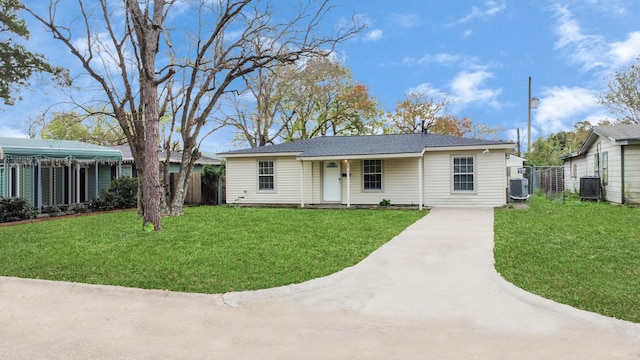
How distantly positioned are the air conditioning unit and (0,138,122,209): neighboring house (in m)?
20.2

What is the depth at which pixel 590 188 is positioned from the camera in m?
17.5

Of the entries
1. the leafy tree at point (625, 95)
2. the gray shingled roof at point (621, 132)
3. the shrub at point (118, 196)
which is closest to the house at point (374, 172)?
the shrub at point (118, 196)

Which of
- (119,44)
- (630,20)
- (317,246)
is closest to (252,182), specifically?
(119,44)

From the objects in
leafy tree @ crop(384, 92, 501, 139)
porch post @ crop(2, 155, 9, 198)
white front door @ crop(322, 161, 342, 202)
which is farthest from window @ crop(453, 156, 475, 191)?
leafy tree @ crop(384, 92, 501, 139)

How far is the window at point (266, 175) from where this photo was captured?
1820 cm

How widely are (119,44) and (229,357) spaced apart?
13202 millimetres

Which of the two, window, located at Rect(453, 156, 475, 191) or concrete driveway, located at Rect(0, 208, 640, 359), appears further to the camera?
window, located at Rect(453, 156, 475, 191)

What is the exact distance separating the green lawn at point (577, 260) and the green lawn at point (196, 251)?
7.85 feet

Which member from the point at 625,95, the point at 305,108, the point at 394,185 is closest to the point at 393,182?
the point at 394,185

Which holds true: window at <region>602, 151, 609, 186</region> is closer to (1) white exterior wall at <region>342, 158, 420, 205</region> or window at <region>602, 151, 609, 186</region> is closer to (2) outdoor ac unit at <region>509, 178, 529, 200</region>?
(2) outdoor ac unit at <region>509, 178, 529, 200</region>

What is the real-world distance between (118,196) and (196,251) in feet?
39.7

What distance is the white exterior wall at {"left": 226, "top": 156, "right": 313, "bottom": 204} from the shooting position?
17703 millimetres

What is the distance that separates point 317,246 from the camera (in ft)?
25.3

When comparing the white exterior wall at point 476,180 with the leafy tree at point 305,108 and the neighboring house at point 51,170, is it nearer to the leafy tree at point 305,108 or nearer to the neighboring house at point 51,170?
the neighboring house at point 51,170
